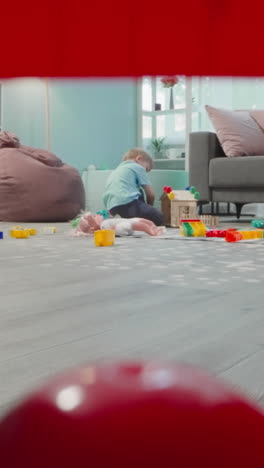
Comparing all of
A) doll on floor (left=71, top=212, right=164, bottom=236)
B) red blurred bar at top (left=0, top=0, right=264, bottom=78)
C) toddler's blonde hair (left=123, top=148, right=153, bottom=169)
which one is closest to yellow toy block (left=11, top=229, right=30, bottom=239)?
doll on floor (left=71, top=212, right=164, bottom=236)

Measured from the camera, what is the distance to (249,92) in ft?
17.7

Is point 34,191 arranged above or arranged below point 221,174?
below

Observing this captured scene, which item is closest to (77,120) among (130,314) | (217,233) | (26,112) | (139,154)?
(26,112)

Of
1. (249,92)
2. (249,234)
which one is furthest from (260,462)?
(249,92)

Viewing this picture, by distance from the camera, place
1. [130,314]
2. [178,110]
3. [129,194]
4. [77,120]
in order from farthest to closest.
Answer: [178,110] < [77,120] < [129,194] < [130,314]

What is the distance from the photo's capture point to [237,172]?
339 cm

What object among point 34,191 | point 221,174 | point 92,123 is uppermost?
point 92,123

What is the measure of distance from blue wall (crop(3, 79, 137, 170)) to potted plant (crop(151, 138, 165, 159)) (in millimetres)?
233

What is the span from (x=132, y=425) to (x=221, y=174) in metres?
3.35

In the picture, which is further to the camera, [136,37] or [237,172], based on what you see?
[237,172]

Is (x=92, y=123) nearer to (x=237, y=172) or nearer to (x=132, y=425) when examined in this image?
(x=237, y=172)

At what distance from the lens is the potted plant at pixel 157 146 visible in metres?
5.71

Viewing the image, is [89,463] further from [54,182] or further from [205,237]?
[54,182]

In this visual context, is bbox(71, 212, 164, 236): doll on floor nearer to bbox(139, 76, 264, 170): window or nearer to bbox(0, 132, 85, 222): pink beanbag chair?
bbox(0, 132, 85, 222): pink beanbag chair
